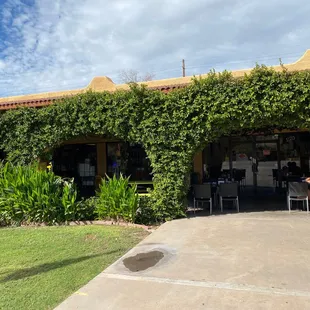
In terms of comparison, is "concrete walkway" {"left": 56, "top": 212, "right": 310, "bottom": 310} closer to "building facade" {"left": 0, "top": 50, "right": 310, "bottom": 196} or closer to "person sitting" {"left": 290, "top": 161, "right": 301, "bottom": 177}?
"person sitting" {"left": 290, "top": 161, "right": 301, "bottom": 177}

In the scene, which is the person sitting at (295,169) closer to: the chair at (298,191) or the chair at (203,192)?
the chair at (298,191)

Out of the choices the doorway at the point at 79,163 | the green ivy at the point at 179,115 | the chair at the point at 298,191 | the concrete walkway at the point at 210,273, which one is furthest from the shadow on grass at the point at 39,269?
the doorway at the point at 79,163

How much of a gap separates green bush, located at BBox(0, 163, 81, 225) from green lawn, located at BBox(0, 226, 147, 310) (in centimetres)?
50

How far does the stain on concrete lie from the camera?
4672mm

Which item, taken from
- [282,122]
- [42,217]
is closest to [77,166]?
[42,217]

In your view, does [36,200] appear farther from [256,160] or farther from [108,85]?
[256,160]

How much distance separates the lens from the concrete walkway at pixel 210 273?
3541 mm

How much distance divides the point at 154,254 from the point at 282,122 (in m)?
4.67

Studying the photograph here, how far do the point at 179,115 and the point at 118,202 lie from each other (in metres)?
2.65

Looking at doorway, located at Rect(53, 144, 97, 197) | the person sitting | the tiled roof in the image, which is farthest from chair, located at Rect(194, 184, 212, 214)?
doorway, located at Rect(53, 144, 97, 197)

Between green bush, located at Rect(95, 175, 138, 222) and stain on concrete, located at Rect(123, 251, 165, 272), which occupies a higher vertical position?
green bush, located at Rect(95, 175, 138, 222)

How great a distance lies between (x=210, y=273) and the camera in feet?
14.1

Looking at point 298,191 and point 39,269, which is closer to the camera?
point 39,269

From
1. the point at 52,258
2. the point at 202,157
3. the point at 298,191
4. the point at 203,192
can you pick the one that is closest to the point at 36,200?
the point at 52,258
